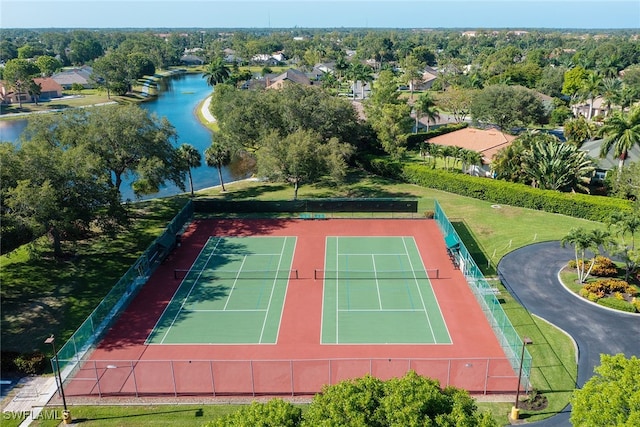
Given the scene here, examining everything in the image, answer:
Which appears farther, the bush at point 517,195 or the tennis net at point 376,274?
the bush at point 517,195

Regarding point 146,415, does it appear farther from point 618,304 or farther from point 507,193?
point 507,193

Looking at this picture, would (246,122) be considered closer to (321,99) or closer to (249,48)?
(321,99)

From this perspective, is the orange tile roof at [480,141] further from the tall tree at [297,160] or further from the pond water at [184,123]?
the pond water at [184,123]

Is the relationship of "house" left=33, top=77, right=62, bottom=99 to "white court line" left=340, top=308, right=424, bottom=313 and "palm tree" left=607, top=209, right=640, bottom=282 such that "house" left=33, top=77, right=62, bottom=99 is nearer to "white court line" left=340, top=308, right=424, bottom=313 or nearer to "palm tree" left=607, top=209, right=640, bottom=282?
"white court line" left=340, top=308, right=424, bottom=313

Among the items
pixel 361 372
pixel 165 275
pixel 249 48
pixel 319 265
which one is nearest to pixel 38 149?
pixel 165 275

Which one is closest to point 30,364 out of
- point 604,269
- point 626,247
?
point 604,269

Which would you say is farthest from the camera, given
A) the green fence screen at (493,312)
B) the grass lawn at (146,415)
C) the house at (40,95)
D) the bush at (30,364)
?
the house at (40,95)

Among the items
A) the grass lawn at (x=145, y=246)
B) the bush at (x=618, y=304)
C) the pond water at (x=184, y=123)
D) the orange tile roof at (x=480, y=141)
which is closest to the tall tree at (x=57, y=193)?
the grass lawn at (x=145, y=246)

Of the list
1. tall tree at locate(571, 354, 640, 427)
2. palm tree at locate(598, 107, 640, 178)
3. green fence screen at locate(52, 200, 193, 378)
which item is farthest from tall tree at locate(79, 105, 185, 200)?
palm tree at locate(598, 107, 640, 178)
